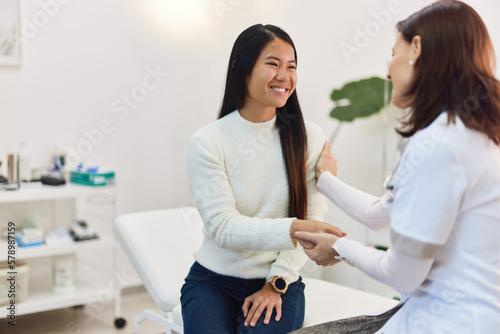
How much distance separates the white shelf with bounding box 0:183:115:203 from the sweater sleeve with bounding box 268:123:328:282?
144 cm

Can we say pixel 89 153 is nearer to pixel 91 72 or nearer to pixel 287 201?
pixel 91 72

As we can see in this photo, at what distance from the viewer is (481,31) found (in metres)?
1.06

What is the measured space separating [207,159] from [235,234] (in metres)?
0.23

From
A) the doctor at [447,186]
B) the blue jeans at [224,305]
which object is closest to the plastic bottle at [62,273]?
the blue jeans at [224,305]

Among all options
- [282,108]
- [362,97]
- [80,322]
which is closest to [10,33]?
[80,322]

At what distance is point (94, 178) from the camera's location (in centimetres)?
266

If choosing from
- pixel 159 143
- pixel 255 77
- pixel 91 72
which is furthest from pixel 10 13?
pixel 255 77

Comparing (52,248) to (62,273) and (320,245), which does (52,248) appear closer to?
(62,273)

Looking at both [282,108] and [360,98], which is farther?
[360,98]

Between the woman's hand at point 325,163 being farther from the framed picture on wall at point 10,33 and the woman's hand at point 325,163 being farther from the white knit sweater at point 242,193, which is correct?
the framed picture on wall at point 10,33

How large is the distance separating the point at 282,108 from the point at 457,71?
68cm

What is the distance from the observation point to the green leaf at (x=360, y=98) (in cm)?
281

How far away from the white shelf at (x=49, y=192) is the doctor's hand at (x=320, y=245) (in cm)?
162

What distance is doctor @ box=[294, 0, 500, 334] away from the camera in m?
0.98
